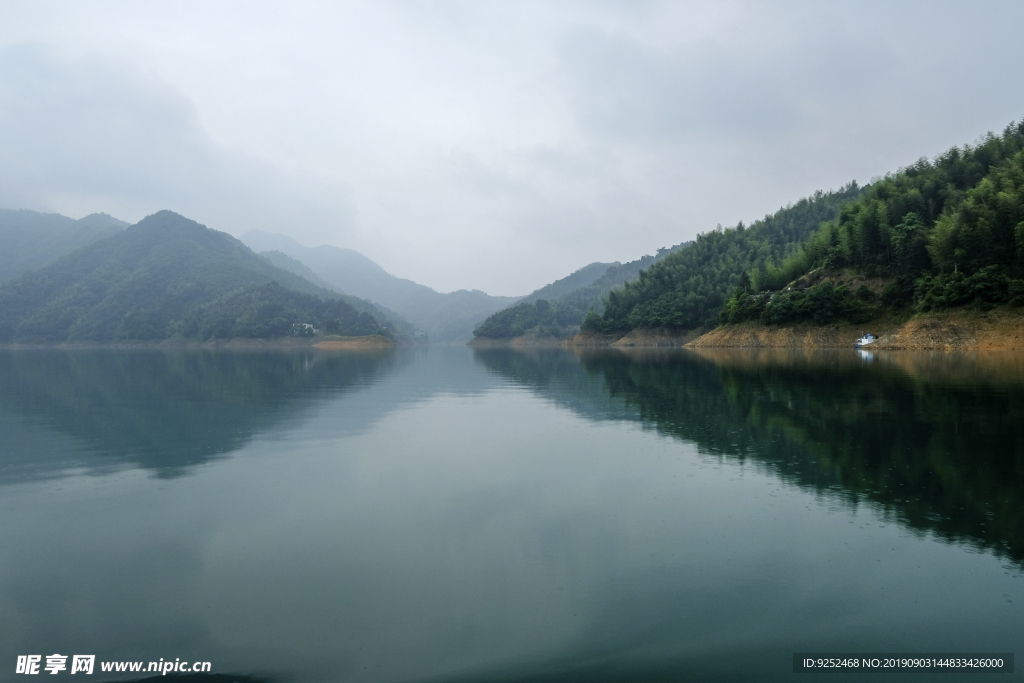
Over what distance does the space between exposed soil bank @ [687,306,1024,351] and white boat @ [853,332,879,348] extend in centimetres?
78

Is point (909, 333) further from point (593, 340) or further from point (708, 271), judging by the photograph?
point (593, 340)

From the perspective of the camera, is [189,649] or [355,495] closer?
[189,649]

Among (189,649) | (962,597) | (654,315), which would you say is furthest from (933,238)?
(189,649)

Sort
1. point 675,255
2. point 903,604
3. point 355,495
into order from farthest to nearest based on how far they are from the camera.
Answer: point 675,255 < point 355,495 < point 903,604

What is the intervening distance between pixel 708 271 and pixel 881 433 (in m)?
124

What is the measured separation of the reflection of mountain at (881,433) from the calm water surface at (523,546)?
4.3 inches

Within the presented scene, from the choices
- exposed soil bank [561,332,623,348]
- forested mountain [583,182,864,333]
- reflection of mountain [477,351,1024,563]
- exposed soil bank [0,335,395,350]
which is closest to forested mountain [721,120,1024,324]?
forested mountain [583,182,864,333]

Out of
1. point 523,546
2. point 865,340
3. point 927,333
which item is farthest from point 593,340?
point 523,546

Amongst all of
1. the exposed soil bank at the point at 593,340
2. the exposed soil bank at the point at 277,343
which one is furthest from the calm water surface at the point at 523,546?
the exposed soil bank at the point at 277,343

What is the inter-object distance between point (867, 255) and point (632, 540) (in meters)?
87.3

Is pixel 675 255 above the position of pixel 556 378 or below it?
above

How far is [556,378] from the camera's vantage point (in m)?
45.2

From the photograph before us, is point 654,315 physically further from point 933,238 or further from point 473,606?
point 473,606

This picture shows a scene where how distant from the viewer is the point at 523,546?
29.8 ft
